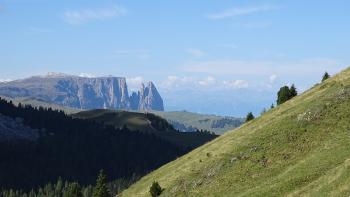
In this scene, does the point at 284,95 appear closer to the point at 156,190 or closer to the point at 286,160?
the point at 156,190

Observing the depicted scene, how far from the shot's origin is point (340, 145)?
178 feet

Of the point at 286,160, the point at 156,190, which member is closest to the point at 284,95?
the point at 156,190

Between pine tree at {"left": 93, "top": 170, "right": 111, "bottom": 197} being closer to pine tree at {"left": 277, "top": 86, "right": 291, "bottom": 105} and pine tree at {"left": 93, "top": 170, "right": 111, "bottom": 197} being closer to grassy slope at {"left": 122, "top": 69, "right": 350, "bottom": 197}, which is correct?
grassy slope at {"left": 122, "top": 69, "right": 350, "bottom": 197}

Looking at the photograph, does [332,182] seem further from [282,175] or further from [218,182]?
[218,182]

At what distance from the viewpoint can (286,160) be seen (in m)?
57.9

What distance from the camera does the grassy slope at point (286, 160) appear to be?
47062 mm

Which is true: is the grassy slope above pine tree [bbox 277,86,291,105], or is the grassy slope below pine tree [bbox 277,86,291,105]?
below

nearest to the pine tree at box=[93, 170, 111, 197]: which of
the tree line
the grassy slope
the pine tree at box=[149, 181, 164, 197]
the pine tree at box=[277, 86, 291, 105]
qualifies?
the grassy slope

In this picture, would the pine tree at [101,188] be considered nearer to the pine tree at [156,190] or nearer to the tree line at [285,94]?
the pine tree at [156,190]

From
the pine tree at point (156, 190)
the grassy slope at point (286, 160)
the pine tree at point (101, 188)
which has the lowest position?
the pine tree at point (101, 188)

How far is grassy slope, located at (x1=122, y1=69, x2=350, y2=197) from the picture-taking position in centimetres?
4706

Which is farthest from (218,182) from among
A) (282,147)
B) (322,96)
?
(322,96)

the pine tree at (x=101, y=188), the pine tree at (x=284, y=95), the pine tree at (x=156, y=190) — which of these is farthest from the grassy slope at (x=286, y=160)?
the pine tree at (x=284, y=95)

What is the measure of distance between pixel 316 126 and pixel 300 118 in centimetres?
491
